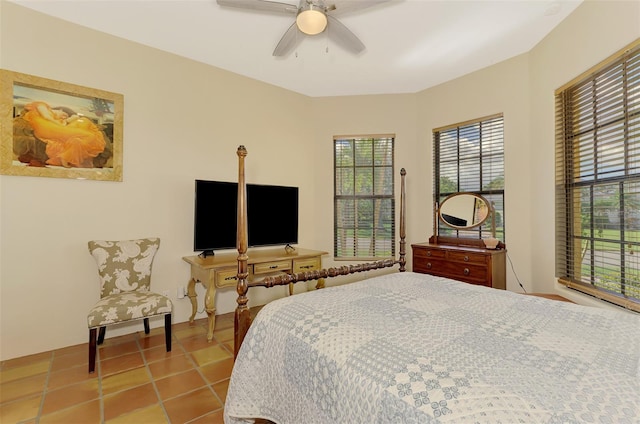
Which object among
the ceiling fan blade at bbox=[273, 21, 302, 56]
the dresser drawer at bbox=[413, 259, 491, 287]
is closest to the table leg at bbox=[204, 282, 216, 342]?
the ceiling fan blade at bbox=[273, 21, 302, 56]

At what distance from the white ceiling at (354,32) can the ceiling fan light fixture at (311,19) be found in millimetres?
389

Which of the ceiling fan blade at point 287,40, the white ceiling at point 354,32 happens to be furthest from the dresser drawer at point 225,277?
the white ceiling at point 354,32

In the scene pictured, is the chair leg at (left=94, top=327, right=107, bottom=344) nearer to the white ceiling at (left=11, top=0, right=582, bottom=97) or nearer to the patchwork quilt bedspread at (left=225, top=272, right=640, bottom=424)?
the patchwork quilt bedspread at (left=225, top=272, right=640, bottom=424)

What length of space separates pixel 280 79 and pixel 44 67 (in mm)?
2370

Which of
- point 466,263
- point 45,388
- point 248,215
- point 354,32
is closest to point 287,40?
point 354,32

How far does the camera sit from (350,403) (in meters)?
1.01

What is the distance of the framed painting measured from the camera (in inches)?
99.3

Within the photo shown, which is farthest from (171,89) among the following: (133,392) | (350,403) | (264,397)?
(350,403)

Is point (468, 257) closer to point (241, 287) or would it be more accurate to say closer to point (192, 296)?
point (241, 287)

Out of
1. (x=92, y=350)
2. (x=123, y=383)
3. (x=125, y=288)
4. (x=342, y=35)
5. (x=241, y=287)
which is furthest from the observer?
(x=125, y=288)

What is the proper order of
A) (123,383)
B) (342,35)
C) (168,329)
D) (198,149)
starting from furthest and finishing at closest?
(198,149) → (168,329) → (342,35) → (123,383)

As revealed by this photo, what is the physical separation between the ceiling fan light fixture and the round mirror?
263 centimetres

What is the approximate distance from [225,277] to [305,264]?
0.97 metres

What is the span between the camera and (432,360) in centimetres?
102
